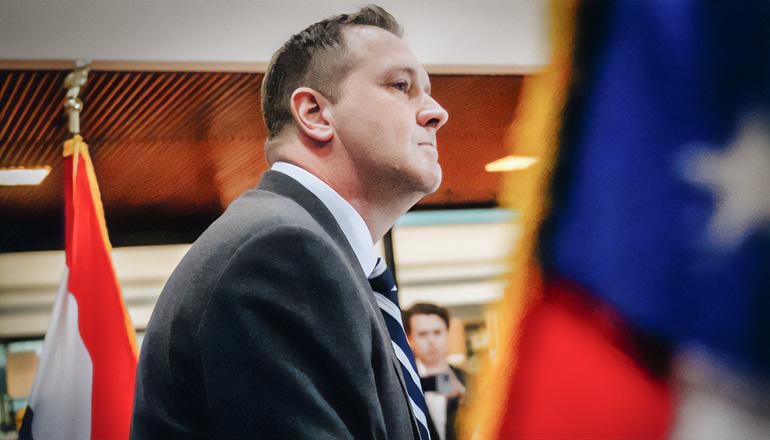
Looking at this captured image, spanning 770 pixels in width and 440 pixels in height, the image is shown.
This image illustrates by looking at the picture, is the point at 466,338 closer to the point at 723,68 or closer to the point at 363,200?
the point at 363,200

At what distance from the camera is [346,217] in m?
1.14

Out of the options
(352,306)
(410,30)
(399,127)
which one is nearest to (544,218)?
(352,306)

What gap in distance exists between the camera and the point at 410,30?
2.50 meters

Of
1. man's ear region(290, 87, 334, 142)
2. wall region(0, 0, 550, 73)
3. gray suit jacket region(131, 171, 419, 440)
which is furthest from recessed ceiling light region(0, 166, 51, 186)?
gray suit jacket region(131, 171, 419, 440)

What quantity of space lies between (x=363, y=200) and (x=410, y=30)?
1.43 m

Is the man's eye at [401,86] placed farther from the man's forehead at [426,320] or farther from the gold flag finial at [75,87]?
the man's forehead at [426,320]

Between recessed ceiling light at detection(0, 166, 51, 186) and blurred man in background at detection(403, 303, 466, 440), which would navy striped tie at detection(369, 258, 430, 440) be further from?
recessed ceiling light at detection(0, 166, 51, 186)

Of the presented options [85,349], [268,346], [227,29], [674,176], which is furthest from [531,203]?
[227,29]

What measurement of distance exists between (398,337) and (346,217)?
0.72 ft

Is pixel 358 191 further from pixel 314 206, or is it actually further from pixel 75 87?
pixel 75 87

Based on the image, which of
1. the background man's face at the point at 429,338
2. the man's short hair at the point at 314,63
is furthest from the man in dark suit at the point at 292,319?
the background man's face at the point at 429,338

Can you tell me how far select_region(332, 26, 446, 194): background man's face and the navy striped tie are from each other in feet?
0.55

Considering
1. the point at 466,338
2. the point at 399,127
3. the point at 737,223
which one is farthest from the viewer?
the point at 466,338

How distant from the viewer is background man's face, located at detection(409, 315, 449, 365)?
3574mm
